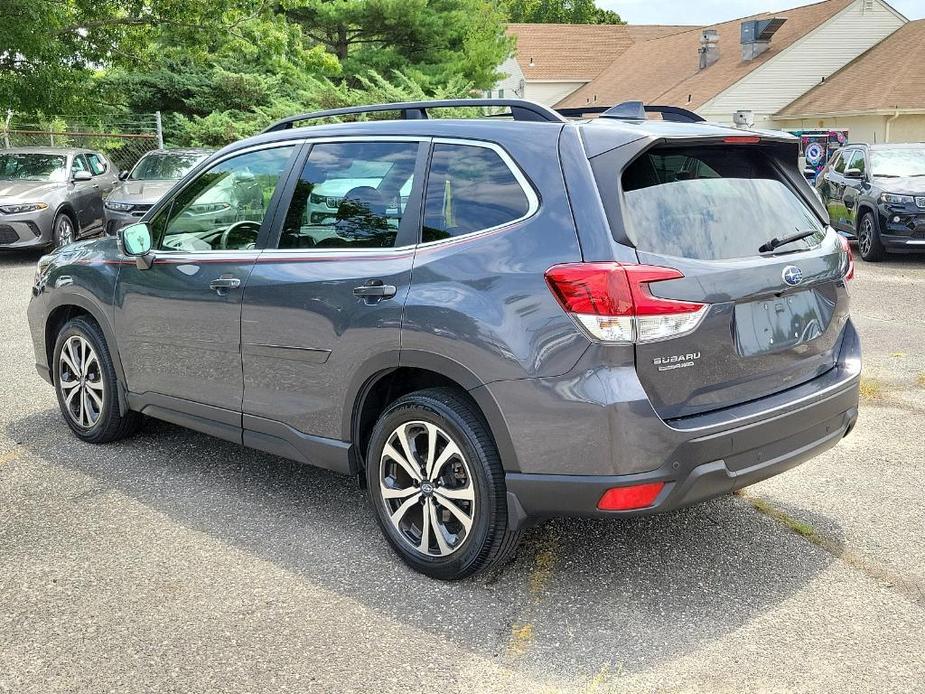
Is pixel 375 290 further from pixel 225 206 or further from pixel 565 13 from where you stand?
pixel 565 13

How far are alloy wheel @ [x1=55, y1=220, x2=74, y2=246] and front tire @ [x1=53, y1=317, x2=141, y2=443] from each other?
10.2m

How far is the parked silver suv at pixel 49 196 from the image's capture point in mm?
14820

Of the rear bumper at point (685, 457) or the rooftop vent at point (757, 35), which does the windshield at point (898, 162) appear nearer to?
the rear bumper at point (685, 457)

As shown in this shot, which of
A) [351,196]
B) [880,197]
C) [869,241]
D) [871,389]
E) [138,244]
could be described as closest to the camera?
[351,196]

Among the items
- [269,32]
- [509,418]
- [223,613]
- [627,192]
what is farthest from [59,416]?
[269,32]

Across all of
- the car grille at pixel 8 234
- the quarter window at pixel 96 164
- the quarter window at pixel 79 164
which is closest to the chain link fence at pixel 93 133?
the quarter window at pixel 96 164

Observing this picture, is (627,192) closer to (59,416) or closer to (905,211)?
(59,416)

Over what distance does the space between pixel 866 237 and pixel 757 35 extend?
104 feet

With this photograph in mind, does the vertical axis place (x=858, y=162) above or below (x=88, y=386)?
above

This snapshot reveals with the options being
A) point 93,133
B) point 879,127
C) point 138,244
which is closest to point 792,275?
point 138,244

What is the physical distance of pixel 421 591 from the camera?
3.96 m

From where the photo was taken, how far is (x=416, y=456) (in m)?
4.06

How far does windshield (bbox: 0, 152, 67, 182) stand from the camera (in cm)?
1580

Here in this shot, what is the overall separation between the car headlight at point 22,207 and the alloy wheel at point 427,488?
12480 mm
